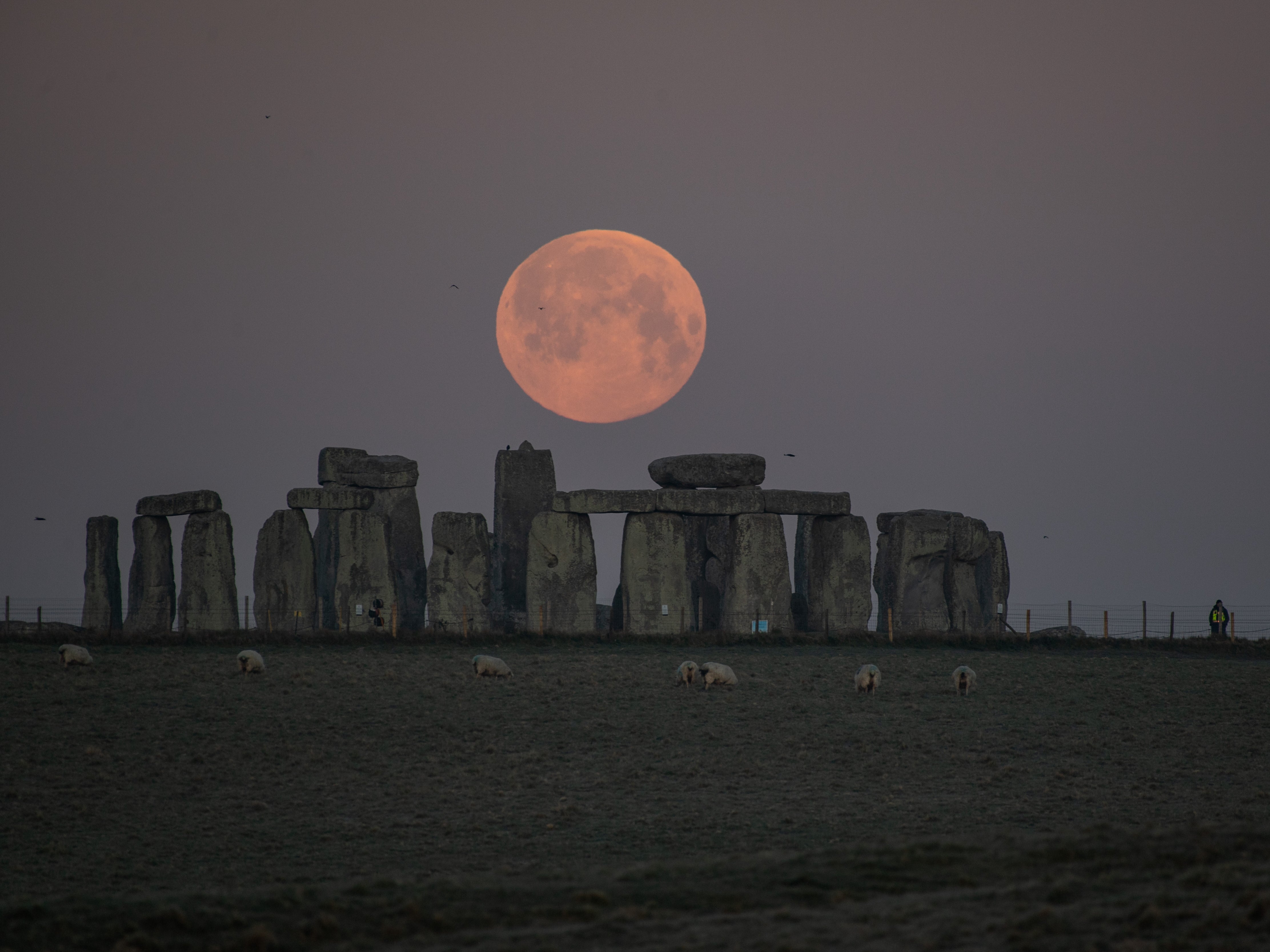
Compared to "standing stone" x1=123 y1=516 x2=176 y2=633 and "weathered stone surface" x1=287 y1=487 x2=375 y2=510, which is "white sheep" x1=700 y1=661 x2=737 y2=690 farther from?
"standing stone" x1=123 y1=516 x2=176 y2=633

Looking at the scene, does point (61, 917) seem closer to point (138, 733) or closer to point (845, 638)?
point (138, 733)

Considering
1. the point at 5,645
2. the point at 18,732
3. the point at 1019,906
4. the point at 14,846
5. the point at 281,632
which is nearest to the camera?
the point at 1019,906

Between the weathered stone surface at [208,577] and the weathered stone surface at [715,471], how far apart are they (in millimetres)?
11173

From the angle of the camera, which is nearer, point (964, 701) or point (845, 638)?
point (964, 701)

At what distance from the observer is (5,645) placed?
2870cm

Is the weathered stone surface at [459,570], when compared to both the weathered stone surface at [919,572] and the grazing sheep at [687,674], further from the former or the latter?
the grazing sheep at [687,674]

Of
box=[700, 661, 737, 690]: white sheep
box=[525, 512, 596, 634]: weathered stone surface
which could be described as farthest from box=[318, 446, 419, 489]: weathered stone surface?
box=[700, 661, 737, 690]: white sheep

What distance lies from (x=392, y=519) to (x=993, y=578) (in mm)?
17431

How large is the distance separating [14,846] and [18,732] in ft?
18.2

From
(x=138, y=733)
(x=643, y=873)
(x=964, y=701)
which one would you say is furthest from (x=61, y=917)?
(x=964, y=701)

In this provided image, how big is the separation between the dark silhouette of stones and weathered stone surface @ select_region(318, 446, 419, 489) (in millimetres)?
10520

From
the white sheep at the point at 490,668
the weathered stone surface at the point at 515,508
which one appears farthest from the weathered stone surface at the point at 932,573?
the white sheep at the point at 490,668

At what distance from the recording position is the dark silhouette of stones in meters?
35.3

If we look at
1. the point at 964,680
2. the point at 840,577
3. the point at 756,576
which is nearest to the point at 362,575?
the point at 756,576
